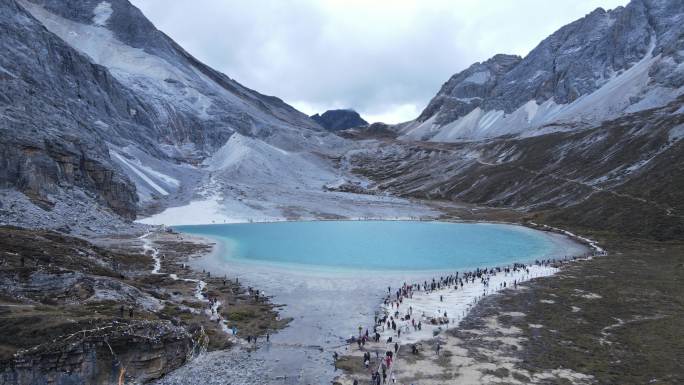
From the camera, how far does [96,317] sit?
29.6 meters

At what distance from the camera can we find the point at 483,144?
19650 centimetres

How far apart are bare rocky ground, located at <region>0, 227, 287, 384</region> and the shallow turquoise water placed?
2201cm

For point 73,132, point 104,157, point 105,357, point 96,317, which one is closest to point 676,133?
point 96,317

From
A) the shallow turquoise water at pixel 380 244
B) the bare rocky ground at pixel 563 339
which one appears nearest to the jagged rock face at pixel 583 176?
the shallow turquoise water at pixel 380 244

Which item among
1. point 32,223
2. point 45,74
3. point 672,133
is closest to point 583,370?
point 32,223

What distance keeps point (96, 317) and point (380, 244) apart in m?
62.7

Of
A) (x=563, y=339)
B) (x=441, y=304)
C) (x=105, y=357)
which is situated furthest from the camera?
(x=441, y=304)

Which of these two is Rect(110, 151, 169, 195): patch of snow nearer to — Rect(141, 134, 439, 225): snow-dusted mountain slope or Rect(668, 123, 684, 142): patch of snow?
Rect(141, 134, 439, 225): snow-dusted mountain slope

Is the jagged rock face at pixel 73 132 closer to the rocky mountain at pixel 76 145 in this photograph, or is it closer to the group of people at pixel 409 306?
the rocky mountain at pixel 76 145

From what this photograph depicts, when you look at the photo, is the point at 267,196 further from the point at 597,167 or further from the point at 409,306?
the point at 409,306

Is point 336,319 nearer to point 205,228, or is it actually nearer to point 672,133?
point 205,228

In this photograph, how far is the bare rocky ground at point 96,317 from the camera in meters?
26.1

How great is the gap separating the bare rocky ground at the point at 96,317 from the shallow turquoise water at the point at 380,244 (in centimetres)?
2201

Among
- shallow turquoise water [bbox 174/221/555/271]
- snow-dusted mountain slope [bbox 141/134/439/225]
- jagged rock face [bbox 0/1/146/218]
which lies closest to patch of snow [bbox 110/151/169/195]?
snow-dusted mountain slope [bbox 141/134/439/225]
